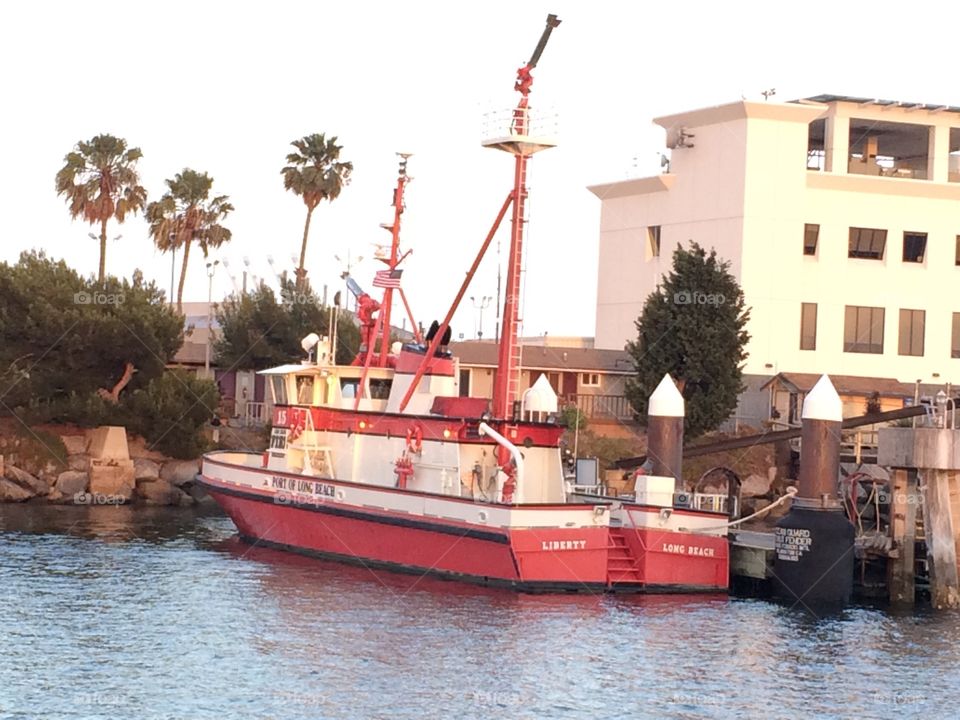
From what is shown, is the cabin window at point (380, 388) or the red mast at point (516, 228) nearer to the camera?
the red mast at point (516, 228)

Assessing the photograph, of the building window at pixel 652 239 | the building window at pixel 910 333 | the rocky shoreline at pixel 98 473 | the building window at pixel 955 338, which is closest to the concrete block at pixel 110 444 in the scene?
the rocky shoreline at pixel 98 473

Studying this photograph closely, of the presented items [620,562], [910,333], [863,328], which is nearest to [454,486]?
[620,562]

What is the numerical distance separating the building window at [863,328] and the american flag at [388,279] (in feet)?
94.2

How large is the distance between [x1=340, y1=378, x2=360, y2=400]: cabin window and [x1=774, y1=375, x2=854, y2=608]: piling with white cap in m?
11.9

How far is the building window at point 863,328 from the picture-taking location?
6619 cm

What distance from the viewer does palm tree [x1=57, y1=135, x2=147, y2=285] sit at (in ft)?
243

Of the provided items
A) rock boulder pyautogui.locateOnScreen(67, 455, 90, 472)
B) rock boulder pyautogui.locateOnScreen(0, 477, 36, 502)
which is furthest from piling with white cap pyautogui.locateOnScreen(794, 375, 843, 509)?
rock boulder pyautogui.locateOnScreen(67, 455, 90, 472)

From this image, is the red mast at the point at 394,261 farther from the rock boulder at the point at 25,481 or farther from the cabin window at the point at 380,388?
the rock boulder at the point at 25,481

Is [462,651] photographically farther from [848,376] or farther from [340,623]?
[848,376]

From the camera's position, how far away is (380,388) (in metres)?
43.2

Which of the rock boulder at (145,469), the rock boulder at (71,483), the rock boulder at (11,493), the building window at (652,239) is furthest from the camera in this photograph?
the building window at (652,239)

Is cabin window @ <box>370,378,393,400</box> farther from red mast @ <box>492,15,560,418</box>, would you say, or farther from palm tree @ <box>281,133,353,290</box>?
palm tree @ <box>281,133,353,290</box>

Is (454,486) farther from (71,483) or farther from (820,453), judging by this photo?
(71,483)

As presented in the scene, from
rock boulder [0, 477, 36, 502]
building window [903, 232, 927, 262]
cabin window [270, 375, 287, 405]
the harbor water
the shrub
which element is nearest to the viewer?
the harbor water
